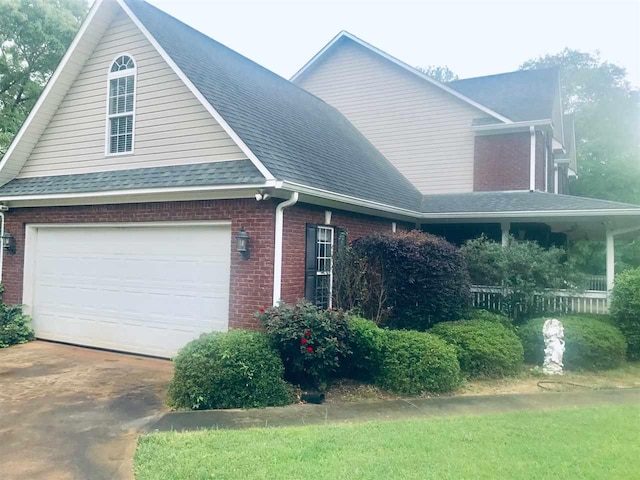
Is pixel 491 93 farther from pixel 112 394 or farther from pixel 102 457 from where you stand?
pixel 102 457

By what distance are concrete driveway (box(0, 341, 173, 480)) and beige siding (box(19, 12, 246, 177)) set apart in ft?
12.1

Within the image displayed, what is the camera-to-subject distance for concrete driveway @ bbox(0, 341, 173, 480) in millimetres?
4555

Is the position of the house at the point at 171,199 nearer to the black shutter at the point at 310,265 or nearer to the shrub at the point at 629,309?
the black shutter at the point at 310,265

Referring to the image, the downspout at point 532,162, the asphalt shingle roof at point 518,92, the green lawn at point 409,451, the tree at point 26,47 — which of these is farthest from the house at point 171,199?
the tree at point 26,47

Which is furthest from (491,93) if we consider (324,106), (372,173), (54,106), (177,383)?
(177,383)

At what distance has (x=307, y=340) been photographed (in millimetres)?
6961

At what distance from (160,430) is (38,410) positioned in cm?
182

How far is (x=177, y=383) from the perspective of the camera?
21.0ft

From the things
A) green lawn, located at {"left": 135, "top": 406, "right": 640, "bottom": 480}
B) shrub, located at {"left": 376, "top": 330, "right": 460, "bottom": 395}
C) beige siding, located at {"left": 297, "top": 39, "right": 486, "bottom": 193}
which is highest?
beige siding, located at {"left": 297, "top": 39, "right": 486, "bottom": 193}

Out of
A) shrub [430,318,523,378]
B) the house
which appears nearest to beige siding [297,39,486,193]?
the house

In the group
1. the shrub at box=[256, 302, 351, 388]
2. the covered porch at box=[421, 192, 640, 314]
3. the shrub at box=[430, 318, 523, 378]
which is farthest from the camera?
the covered porch at box=[421, 192, 640, 314]

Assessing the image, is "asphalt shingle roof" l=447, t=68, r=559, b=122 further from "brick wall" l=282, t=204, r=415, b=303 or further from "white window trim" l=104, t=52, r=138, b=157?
"white window trim" l=104, t=52, r=138, b=157

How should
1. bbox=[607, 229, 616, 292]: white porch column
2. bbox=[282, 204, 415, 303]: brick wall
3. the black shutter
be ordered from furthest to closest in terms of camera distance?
bbox=[607, 229, 616, 292]: white porch column < the black shutter < bbox=[282, 204, 415, 303]: brick wall

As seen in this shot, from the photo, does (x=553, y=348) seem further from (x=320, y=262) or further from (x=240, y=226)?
(x=240, y=226)
